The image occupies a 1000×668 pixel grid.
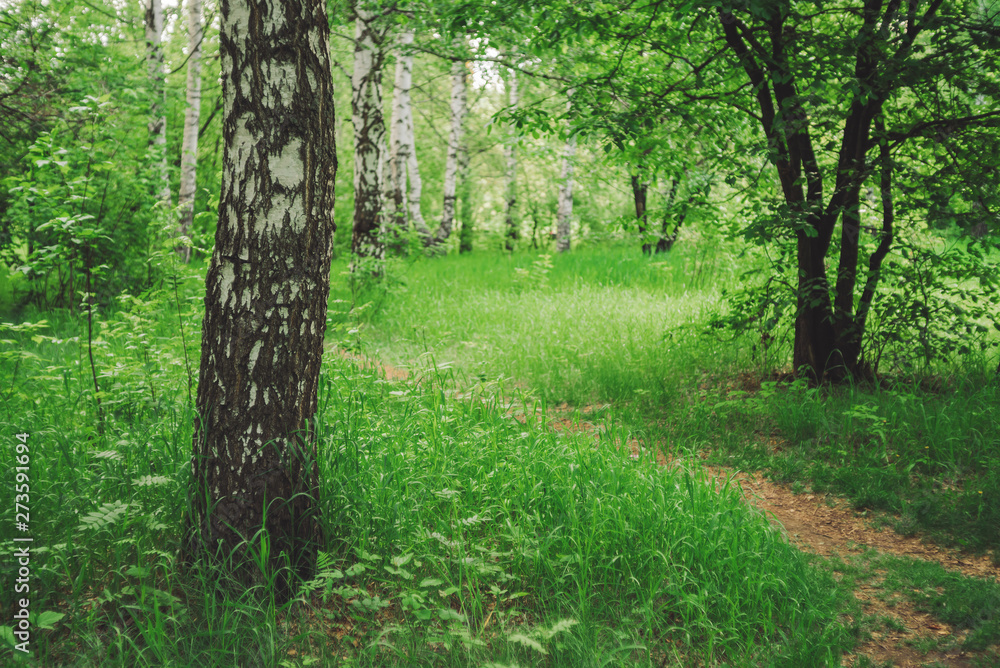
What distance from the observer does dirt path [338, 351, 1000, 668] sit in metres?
2.71

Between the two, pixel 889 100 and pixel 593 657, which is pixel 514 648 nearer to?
pixel 593 657

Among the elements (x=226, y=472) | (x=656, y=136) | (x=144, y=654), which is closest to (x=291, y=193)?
(x=226, y=472)

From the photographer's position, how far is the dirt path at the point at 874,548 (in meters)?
2.71

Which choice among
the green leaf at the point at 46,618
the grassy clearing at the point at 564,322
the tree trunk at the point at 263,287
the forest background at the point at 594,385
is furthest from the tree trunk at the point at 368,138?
the green leaf at the point at 46,618

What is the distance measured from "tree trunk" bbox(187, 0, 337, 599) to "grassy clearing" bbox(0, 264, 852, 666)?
0.21 meters

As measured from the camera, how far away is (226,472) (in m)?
2.56

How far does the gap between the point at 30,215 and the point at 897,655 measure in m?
9.74

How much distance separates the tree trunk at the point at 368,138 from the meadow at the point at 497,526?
15.2ft

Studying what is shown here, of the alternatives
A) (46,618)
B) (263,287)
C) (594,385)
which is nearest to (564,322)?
(594,385)

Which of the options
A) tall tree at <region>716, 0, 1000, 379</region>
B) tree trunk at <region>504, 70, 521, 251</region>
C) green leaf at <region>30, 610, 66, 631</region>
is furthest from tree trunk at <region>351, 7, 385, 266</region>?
tree trunk at <region>504, 70, 521, 251</region>

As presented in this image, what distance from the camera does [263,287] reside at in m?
2.51

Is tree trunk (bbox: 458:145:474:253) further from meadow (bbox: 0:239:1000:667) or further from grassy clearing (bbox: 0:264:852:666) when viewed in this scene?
grassy clearing (bbox: 0:264:852:666)

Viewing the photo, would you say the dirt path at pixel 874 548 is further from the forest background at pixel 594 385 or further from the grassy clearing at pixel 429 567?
the grassy clearing at pixel 429 567

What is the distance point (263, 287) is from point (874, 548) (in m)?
3.61
